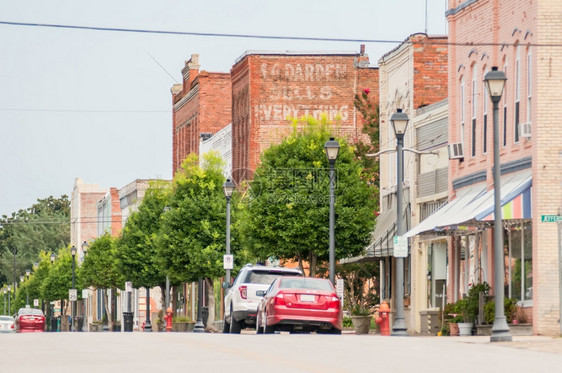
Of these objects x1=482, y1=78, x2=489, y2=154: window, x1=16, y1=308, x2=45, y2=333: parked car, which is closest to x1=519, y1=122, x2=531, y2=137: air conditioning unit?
x1=482, y1=78, x2=489, y2=154: window

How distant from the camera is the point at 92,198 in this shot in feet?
414

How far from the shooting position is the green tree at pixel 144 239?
6831 cm

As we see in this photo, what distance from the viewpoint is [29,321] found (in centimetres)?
6919

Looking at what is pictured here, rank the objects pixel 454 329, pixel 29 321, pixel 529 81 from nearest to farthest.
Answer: pixel 529 81 < pixel 454 329 < pixel 29 321

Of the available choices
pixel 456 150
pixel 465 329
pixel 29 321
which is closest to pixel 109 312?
pixel 29 321

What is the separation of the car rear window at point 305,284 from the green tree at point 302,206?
44.9 feet

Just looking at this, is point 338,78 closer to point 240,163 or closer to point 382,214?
point 240,163

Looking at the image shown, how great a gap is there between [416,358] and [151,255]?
50.4 metres

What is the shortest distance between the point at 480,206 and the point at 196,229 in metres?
26.1

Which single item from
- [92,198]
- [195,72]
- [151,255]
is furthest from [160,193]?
[92,198]

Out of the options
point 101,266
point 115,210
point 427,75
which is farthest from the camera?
point 115,210

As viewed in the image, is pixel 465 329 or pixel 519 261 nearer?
pixel 519 261

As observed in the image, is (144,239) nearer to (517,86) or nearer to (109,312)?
(109,312)

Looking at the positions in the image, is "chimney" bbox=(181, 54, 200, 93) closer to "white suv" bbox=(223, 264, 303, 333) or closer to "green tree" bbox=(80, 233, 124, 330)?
"green tree" bbox=(80, 233, 124, 330)
